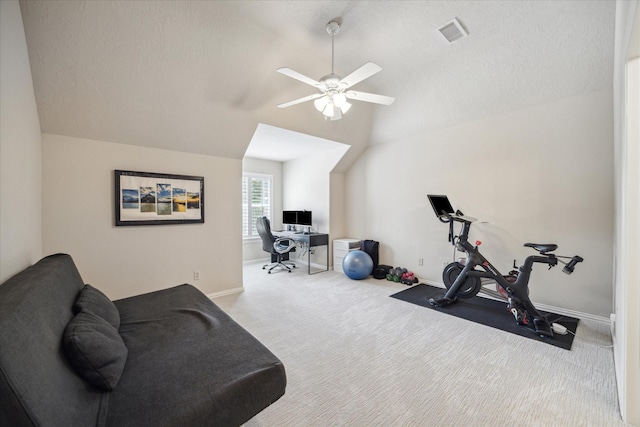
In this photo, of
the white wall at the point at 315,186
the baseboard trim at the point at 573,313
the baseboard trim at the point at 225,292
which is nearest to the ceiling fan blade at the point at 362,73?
the white wall at the point at 315,186

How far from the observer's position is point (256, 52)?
2775 mm

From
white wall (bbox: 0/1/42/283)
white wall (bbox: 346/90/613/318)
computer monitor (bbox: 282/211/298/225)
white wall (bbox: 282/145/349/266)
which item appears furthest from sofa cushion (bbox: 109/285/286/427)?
computer monitor (bbox: 282/211/298/225)

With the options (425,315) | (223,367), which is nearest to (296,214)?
(425,315)

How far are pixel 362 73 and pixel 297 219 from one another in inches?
156

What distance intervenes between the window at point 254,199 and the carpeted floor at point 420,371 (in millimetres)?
2936

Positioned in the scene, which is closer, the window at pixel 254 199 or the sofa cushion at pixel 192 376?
the sofa cushion at pixel 192 376

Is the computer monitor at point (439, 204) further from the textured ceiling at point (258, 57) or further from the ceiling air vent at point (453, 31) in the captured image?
the ceiling air vent at point (453, 31)

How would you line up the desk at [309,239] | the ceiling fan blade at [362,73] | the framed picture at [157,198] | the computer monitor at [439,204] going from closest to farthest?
the ceiling fan blade at [362,73], the framed picture at [157,198], the computer monitor at [439,204], the desk at [309,239]

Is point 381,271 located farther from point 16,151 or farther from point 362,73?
point 16,151

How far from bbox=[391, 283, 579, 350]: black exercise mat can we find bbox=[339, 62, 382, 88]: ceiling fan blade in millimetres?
2817

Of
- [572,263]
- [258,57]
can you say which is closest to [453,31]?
[258,57]

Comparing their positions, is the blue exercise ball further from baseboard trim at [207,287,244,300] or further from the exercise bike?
baseboard trim at [207,287,244,300]

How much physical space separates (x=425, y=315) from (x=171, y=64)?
384 cm

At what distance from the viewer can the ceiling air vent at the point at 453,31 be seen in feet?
8.58
